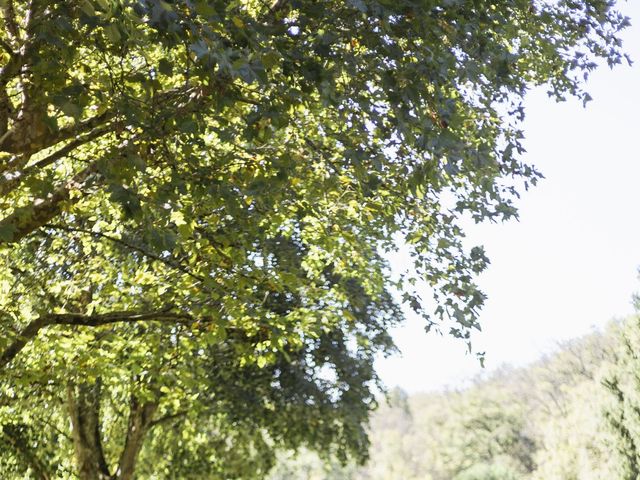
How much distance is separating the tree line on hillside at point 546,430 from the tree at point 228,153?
7.81m

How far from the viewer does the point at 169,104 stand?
6543 millimetres

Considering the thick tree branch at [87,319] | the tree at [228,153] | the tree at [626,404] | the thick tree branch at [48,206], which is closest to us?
the tree at [228,153]

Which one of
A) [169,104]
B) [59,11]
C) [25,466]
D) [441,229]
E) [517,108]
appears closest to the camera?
[59,11]

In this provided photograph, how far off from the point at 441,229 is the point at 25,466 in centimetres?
1288

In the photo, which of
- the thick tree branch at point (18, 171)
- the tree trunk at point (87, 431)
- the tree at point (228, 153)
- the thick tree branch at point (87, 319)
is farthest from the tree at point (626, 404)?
the thick tree branch at point (18, 171)

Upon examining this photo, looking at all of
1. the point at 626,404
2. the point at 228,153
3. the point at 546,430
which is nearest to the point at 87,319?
the point at 228,153

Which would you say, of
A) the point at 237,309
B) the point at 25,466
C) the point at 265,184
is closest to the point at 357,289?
the point at 25,466

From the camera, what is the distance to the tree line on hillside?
25.7 meters

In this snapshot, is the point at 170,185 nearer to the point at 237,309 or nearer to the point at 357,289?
the point at 237,309

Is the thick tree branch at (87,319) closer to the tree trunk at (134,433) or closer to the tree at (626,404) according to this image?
the tree trunk at (134,433)

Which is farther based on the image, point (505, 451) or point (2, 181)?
point (505, 451)

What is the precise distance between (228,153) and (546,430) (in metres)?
44.8

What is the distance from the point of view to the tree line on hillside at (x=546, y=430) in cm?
2566

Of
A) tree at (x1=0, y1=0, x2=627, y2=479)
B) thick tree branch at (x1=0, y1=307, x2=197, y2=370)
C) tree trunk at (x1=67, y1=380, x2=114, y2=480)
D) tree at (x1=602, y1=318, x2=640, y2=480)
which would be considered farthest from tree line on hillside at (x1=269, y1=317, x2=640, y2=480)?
thick tree branch at (x1=0, y1=307, x2=197, y2=370)
